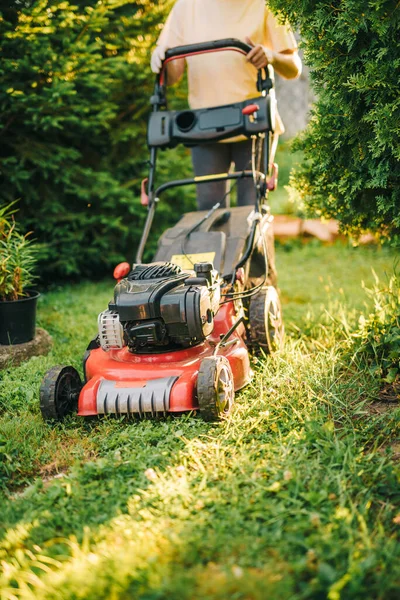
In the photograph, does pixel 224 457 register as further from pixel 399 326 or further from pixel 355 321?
pixel 355 321

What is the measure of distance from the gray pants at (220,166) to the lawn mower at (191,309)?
0.11m

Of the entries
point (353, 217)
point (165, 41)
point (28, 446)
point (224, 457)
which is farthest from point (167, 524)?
point (165, 41)

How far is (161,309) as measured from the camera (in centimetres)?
289

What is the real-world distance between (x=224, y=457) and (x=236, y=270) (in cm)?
123

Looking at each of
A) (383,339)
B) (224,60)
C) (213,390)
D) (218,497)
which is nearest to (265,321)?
(383,339)

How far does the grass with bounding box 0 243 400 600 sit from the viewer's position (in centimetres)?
176

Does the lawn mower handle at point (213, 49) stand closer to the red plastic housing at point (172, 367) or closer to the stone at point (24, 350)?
the red plastic housing at point (172, 367)

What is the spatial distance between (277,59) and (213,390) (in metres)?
2.11

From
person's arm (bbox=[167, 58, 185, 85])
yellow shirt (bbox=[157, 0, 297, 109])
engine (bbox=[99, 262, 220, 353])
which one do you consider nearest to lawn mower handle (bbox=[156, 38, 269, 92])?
yellow shirt (bbox=[157, 0, 297, 109])

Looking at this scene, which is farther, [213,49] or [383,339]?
[213,49]

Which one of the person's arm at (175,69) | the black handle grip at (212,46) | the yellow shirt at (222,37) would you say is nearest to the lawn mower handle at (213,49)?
the black handle grip at (212,46)

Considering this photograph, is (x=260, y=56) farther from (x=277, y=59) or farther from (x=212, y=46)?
(x=212, y=46)

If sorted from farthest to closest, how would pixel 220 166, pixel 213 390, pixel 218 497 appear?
pixel 220 166, pixel 213 390, pixel 218 497

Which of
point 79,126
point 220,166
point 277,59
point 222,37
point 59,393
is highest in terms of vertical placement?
point 222,37
